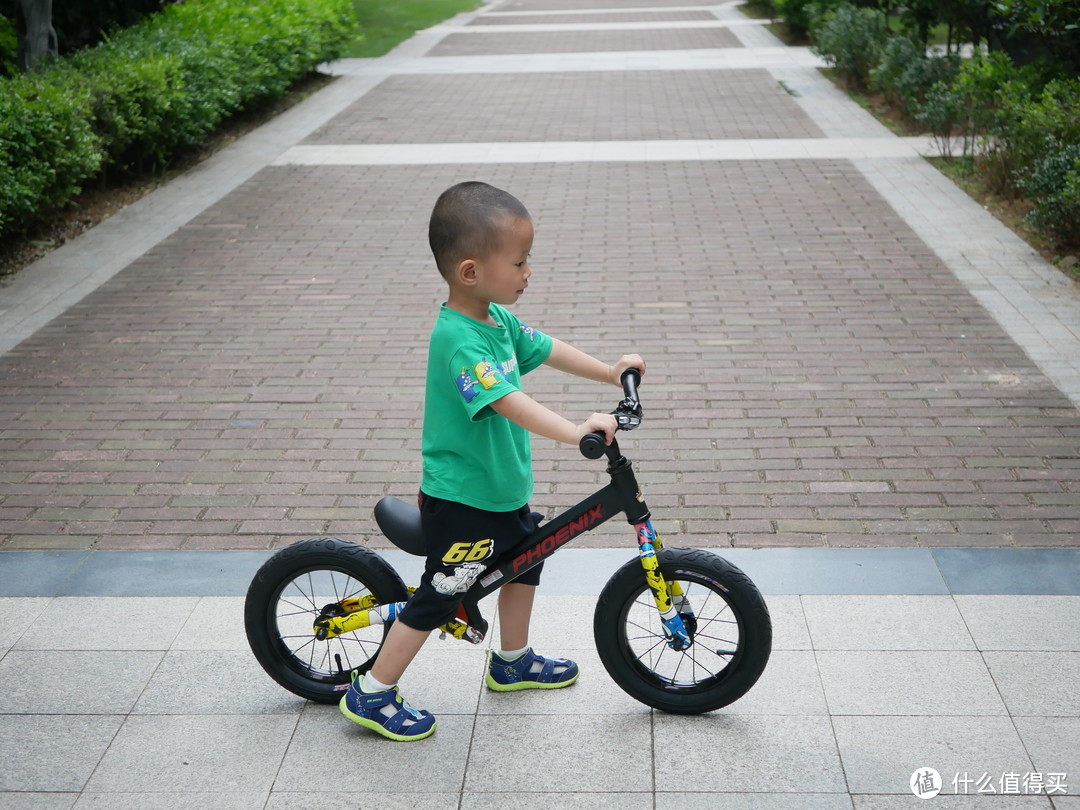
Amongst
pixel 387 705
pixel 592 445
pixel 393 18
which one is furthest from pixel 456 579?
pixel 393 18

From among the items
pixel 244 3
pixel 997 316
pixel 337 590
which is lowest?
pixel 997 316

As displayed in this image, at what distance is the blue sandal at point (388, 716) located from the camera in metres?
3.38

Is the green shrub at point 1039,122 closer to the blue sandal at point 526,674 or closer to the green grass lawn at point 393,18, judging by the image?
the blue sandal at point 526,674

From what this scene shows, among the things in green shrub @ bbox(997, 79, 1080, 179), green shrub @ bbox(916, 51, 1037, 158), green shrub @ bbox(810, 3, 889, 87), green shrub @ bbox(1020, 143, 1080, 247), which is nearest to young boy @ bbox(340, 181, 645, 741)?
green shrub @ bbox(1020, 143, 1080, 247)

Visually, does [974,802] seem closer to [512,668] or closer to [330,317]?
[512,668]

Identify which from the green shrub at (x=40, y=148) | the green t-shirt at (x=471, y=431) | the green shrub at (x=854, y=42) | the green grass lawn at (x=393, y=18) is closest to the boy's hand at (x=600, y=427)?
the green t-shirt at (x=471, y=431)

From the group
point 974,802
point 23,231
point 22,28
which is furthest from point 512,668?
point 22,28

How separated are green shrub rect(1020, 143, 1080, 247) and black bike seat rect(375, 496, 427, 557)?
651cm

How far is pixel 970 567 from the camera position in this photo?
4352mm

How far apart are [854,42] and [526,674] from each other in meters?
14.7

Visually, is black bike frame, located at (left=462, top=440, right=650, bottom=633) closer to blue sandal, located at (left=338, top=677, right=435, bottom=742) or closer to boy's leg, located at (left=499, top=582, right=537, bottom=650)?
boy's leg, located at (left=499, top=582, right=537, bottom=650)

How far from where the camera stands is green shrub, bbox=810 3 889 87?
16.0 m

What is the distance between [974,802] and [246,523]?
3118 millimetres

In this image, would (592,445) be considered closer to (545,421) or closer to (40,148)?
(545,421)
